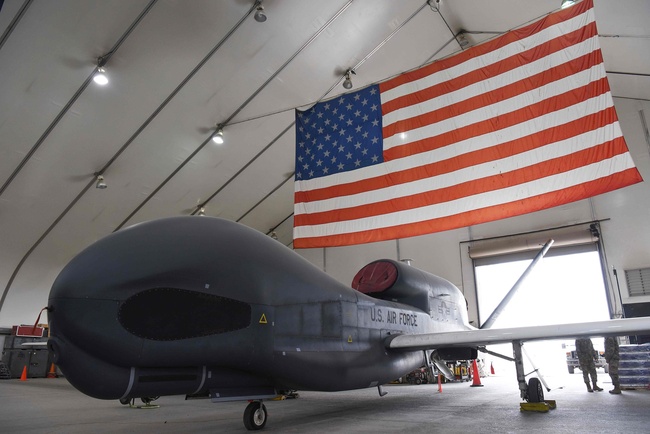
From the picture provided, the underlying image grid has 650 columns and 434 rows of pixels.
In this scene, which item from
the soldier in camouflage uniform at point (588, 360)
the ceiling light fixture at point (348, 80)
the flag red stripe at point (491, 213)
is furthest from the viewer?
the ceiling light fixture at point (348, 80)

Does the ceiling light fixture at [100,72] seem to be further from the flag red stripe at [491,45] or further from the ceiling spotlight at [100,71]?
the flag red stripe at [491,45]

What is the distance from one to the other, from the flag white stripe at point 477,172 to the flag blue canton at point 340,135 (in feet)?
2.22

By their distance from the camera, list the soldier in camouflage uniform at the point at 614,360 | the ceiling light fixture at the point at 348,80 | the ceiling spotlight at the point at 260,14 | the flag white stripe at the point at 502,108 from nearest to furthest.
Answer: the flag white stripe at the point at 502,108
the soldier in camouflage uniform at the point at 614,360
the ceiling spotlight at the point at 260,14
the ceiling light fixture at the point at 348,80

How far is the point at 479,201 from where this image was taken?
751 centimetres

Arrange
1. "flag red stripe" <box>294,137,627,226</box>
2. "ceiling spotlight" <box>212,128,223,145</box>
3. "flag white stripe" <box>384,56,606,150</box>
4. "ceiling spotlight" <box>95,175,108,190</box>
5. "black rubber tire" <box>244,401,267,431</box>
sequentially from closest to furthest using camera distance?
"black rubber tire" <box>244,401,267,431</box> → "flag red stripe" <box>294,137,627,226</box> → "flag white stripe" <box>384,56,606,150</box> → "ceiling spotlight" <box>95,175,108,190</box> → "ceiling spotlight" <box>212,128,223,145</box>

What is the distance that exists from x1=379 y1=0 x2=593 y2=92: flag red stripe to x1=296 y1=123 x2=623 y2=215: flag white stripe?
7.07 ft

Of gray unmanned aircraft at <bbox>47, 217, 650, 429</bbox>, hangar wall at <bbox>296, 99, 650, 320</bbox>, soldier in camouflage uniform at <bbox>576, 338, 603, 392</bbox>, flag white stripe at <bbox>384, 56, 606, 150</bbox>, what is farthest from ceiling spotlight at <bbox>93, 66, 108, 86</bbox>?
hangar wall at <bbox>296, 99, 650, 320</bbox>

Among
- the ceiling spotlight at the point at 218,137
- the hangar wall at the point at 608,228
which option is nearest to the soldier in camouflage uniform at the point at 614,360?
the hangar wall at the point at 608,228

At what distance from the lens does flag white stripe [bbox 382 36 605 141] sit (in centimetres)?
704

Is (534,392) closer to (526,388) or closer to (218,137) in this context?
(526,388)

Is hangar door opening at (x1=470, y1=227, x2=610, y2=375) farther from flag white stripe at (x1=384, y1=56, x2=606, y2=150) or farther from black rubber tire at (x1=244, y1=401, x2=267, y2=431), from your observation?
black rubber tire at (x1=244, y1=401, x2=267, y2=431)

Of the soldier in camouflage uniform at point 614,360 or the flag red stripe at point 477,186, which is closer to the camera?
the flag red stripe at point 477,186

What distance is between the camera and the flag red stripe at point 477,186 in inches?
263

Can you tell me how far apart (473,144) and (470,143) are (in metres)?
0.06
